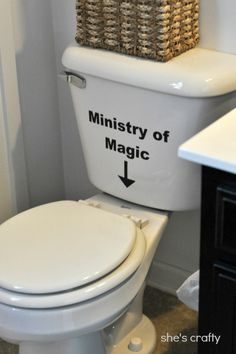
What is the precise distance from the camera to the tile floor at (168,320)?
192 cm

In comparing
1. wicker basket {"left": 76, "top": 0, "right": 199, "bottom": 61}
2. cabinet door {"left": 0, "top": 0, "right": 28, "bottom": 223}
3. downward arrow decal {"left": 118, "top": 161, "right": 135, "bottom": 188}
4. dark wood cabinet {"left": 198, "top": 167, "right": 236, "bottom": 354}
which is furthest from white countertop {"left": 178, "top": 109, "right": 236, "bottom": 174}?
cabinet door {"left": 0, "top": 0, "right": 28, "bottom": 223}

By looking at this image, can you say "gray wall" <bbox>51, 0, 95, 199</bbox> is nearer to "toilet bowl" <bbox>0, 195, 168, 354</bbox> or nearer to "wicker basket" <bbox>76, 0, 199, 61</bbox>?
"wicker basket" <bbox>76, 0, 199, 61</bbox>

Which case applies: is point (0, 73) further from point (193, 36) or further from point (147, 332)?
point (147, 332)

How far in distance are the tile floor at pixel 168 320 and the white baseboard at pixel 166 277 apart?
0.8 inches

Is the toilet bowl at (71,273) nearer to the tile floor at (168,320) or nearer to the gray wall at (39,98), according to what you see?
the tile floor at (168,320)

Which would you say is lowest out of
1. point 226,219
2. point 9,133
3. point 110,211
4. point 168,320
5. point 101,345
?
point 168,320

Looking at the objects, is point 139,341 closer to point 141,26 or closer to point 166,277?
point 166,277

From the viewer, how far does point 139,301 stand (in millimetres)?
1854

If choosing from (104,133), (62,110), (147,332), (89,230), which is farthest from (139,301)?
(62,110)

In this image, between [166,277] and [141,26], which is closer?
[141,26]

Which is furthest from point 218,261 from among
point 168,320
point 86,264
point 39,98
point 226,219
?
point 39,98

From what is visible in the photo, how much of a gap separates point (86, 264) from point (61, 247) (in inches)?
3.6

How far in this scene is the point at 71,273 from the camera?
147 cm

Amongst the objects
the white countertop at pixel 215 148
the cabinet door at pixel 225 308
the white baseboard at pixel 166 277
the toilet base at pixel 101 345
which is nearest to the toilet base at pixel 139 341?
the toilet base at pixel 101 345
